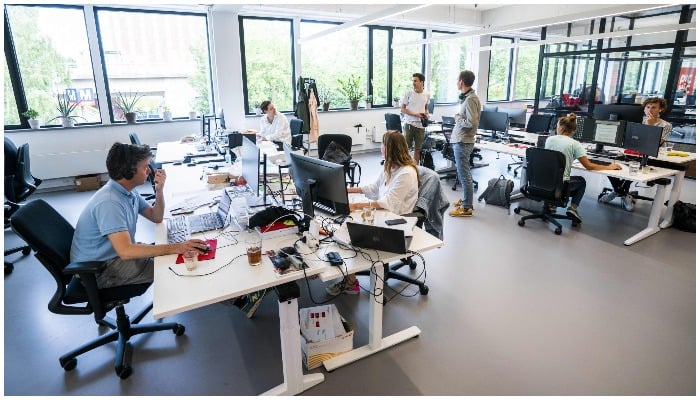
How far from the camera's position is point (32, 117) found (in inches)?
218

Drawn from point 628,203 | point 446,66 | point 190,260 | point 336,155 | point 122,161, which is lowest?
point 628,203

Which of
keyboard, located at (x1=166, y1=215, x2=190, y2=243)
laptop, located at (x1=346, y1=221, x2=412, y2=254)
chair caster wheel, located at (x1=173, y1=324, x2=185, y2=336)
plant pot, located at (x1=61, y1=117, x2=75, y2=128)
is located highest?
plant pot, located at (x1=61, y1=117, x2=75, y2=128)

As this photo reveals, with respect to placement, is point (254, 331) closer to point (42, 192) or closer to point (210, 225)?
point (210, 225)

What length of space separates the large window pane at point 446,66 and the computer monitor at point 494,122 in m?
3.75

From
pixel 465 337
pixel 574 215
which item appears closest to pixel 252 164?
pixel 465 337

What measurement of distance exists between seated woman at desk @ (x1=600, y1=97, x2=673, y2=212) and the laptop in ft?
13.3

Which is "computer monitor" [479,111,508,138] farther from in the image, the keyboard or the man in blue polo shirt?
the man in blue polo shirt

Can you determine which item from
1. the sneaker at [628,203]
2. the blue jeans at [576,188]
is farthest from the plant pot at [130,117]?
the sneaker at [628,203]

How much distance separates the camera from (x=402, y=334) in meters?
2.47

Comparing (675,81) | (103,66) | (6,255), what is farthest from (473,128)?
(103,66)

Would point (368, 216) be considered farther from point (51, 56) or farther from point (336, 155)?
point (51, 56)

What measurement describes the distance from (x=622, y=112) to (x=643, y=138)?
3.88 ft

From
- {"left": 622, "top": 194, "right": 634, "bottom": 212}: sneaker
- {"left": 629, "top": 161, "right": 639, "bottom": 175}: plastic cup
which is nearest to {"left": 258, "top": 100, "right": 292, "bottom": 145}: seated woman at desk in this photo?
{"left": 629, "top": 161, "right": 639, "bottom": 175}: plastic cup

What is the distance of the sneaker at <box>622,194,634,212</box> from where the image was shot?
15.9 ft
